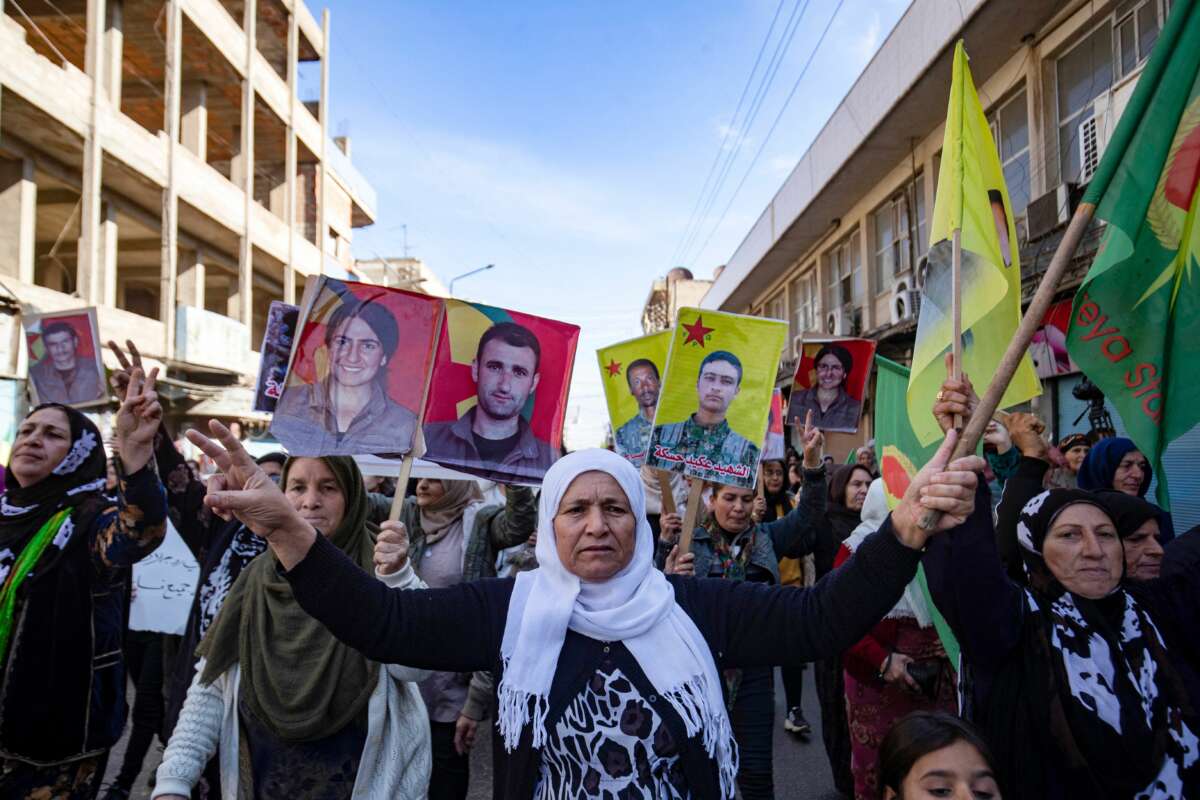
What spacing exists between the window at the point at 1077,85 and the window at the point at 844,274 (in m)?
6.91

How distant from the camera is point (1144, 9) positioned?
8.02 meters

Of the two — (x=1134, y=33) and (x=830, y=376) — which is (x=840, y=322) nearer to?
(x=1134, y=33)

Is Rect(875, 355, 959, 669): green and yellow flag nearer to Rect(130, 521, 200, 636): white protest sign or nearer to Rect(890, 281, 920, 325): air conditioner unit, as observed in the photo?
Rect(130, 521, 200, 636): white protest sign

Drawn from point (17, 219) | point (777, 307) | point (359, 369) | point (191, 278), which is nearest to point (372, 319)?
point (359, 369)

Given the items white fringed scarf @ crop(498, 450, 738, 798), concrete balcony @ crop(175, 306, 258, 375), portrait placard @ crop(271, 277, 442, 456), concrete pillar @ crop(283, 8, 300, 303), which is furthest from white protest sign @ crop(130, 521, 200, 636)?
concrete pillar @ crop(283, 8, 300, 303)

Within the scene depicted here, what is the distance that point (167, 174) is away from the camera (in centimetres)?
1655

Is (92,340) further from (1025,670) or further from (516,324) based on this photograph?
(1025,670)

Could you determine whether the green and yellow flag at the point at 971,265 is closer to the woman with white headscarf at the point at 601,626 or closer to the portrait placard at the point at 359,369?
the woman with white headscarf at the point at 601,626

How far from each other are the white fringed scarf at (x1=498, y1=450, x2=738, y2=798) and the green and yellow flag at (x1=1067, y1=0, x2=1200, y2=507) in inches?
60.4

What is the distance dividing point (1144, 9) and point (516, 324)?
26.7ft

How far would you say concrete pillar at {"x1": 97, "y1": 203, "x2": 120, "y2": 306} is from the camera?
48.9 feet

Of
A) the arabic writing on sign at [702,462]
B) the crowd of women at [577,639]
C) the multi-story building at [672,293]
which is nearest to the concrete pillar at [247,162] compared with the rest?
the crowd of women at [577,639]

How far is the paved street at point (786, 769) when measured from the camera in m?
4.39

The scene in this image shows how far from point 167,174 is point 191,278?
3521mm
